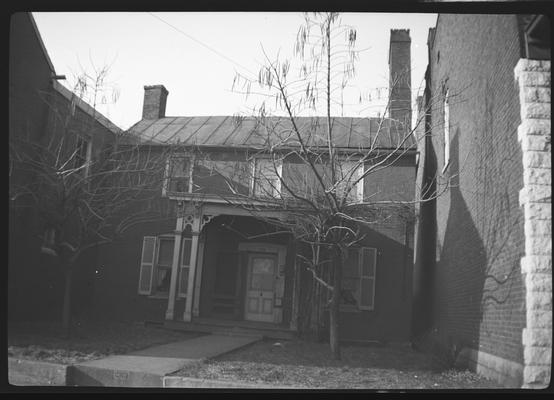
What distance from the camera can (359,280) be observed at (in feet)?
36.9

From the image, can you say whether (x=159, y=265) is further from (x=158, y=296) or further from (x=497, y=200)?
(x=497, y=200)

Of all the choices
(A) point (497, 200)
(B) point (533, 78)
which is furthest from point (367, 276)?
(B) point (533, 78)

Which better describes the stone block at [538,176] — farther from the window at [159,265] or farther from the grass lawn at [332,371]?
the window at [159,265]

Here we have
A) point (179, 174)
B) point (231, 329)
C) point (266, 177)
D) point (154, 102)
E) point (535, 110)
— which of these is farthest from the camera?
point (154, 102)

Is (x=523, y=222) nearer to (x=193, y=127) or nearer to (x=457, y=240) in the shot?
(x=457, y=240)

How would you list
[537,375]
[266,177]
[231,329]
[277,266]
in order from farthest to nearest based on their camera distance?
[277,266] → [231,329] → [266,177] → [537,375]

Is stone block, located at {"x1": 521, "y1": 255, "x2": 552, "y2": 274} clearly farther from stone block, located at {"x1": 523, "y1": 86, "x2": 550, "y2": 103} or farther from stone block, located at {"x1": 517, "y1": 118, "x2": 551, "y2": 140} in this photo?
stone block, located at {"x1": 523, "y1": 86, "x2": 550, "y2": 103}

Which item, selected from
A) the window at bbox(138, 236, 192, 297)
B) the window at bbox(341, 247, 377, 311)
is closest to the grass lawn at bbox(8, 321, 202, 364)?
the window at bbox(138, 236, 192, 297)

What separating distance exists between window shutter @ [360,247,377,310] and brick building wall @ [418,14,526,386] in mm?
1620

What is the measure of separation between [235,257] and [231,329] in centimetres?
254

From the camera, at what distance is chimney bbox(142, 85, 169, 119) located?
48.1ft

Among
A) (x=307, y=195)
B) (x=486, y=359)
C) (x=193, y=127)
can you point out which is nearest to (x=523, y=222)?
(x=486, y=359)

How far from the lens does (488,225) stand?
6.58 m

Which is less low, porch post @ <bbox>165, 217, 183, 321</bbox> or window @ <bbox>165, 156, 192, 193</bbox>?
window @ <bbox>165, 156, 192, 193</bbox>
